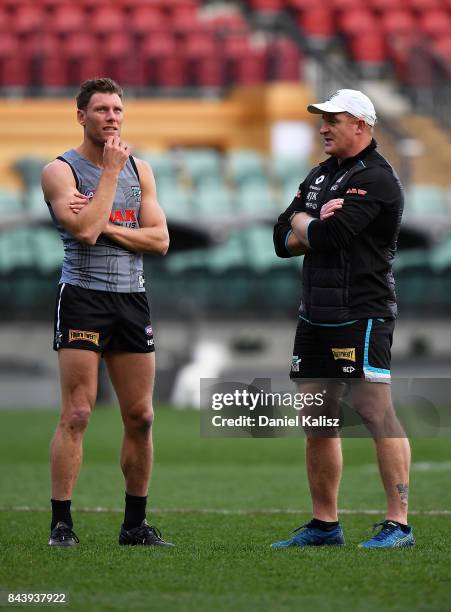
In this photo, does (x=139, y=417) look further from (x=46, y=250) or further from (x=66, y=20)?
(x=66, y=20)

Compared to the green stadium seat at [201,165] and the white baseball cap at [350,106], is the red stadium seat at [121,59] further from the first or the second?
the white baseball cap at [350,106]

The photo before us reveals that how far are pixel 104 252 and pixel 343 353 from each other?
3.82ft

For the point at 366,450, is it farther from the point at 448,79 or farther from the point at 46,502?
the point at 448,79

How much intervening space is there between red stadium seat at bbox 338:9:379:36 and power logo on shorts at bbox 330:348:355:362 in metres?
18.2

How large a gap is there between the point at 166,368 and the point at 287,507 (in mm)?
8158

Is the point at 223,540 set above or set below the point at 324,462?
below

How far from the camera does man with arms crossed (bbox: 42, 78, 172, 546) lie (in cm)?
625

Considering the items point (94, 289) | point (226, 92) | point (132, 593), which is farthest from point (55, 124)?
point (132, 593)

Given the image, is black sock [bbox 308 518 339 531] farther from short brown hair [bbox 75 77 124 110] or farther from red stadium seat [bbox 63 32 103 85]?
red stadium seat [bbox 63 32 103 85]

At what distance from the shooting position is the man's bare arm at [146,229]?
20.7 ft

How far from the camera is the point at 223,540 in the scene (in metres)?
6.66

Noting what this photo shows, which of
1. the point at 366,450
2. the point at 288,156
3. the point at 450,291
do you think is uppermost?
the point at 288,156

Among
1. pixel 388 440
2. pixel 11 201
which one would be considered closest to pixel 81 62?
pixel 11 201

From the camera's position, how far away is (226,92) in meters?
22.1
